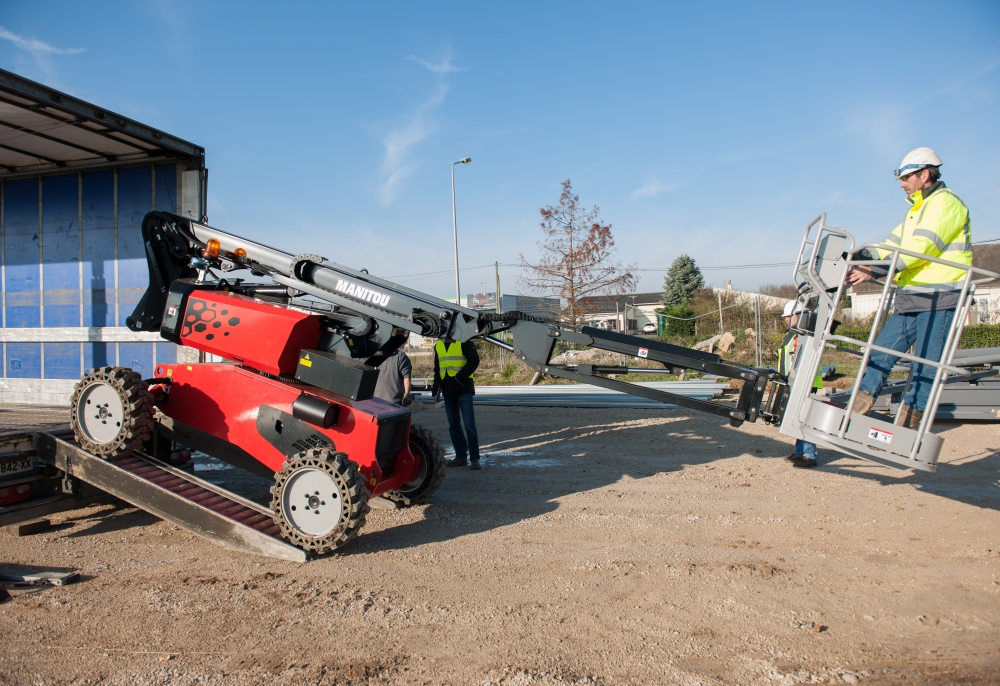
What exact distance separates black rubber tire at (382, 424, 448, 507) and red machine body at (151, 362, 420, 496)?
273 millimetres

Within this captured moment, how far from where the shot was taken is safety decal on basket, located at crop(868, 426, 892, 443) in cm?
399

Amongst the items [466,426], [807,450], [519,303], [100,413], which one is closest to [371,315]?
[100,413]

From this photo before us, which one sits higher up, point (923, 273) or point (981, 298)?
point (981, 298)

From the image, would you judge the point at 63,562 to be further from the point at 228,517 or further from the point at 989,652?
the point at 989,652

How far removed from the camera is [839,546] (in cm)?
473

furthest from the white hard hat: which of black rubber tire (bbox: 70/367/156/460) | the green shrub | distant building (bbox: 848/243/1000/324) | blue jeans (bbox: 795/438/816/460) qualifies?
distant building (bbox: 848/243/1000/324)

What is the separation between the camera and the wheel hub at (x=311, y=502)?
177 inches

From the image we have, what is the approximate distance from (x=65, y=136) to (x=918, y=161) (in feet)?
→ 34.3

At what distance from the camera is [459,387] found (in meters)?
7.59

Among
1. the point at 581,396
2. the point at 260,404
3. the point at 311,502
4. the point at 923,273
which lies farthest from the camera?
the point at 581,396

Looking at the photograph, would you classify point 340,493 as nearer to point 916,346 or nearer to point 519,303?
point 916,346

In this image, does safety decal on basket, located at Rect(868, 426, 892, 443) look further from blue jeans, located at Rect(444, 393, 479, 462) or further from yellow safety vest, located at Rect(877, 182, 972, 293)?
blue jeans, located at Rect(444, 393, 479, 462)

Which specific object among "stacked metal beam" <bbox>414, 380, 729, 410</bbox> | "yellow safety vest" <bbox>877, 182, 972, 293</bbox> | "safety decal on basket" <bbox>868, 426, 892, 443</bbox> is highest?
"yellow safety vest" <bbox>877, 182, 972, 293</bbox>

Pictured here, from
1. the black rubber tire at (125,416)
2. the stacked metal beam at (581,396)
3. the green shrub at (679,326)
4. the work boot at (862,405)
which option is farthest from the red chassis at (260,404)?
the green shrub at (679,326)
